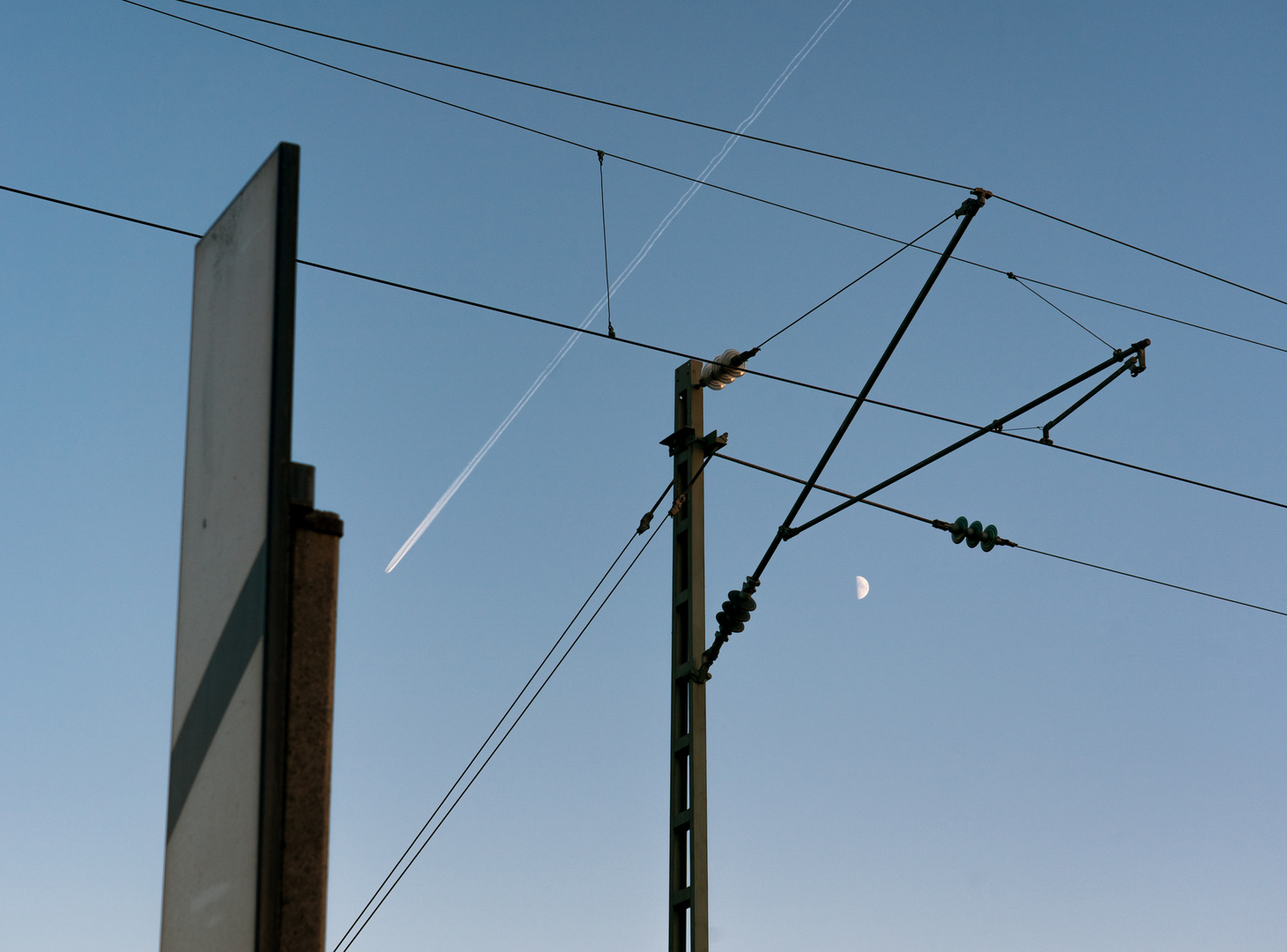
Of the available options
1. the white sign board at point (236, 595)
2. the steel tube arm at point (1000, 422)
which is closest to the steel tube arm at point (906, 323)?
the steel tube arm at point (1000, 422)

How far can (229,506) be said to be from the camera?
1836 millimetres

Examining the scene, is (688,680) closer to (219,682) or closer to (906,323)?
(906,323)

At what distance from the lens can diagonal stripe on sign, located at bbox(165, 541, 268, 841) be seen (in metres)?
1.74

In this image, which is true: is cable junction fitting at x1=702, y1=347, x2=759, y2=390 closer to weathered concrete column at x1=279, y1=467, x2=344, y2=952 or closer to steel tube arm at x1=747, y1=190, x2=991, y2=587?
steel tube arm at x1=747, y1=190, x2=991, y2=587

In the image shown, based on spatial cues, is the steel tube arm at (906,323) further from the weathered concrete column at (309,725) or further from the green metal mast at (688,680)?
the weathered concrete column at (309,725)

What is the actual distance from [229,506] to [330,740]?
332mm

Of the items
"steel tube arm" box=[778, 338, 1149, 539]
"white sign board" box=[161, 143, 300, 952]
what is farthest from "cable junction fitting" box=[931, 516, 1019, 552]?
"white sign board" box=[161, 143, 300, 952]

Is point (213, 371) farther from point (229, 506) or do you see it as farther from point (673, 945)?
point (673, 945)

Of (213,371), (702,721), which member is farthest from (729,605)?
(213,371)

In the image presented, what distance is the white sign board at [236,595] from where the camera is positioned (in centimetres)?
167

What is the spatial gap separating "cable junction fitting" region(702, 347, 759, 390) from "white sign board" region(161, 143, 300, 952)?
9769 mm

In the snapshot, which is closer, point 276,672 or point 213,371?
point 276,672

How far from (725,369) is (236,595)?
10035mm

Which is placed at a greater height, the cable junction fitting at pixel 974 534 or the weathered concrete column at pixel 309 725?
the cable junction fitting at pixel 974 534
